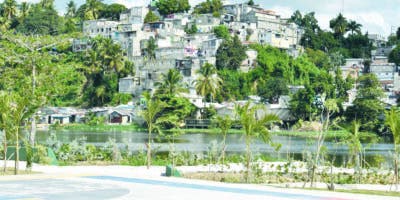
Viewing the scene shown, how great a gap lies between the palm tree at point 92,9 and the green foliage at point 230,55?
3230 cm

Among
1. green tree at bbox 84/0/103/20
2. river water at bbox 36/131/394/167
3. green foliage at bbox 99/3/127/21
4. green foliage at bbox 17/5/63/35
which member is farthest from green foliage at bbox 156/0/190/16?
river water at bbox 36/131/394/167

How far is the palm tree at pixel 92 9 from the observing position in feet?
374

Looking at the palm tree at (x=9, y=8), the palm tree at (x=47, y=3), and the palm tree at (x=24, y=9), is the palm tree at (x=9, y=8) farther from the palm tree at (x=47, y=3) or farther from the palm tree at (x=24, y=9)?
the palm tree at (x=47, y=3)

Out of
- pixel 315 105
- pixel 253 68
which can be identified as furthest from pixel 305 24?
pixel 315 105

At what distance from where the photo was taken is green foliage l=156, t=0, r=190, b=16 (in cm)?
11112

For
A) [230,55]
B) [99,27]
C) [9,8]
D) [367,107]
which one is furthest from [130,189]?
[9,8]

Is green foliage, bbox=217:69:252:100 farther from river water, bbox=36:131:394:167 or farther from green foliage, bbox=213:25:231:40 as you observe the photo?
river water, bbox=36:131:394:167

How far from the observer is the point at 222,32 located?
3846 inches

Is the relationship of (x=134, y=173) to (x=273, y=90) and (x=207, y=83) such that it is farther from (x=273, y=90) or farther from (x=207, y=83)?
(x=273, y=90)

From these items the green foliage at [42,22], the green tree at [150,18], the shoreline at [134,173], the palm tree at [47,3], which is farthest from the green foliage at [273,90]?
the shoreline at [134,173]

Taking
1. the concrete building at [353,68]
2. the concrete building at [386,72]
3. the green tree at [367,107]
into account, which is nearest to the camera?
the green tree at [367,107]

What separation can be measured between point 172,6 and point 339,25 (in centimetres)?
2545

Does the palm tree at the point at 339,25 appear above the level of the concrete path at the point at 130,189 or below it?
above

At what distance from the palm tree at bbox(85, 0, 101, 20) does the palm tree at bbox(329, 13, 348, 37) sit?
3666cm
